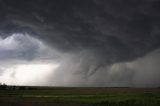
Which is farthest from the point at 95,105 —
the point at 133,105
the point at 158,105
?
the point at 158,105

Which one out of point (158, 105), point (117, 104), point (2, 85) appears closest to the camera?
point (158, 105)

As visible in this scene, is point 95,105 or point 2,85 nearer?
point 95,105

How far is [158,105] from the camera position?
48.6 metres

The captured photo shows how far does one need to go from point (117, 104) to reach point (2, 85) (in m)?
118

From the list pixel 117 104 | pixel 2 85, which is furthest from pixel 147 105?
pixel 2 85

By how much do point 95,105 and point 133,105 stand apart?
6816 mm

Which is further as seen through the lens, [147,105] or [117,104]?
[117,104]

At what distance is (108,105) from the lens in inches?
2030

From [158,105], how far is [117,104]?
7.98 m

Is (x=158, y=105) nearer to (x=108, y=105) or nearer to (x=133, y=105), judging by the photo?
(x=133, y=105)

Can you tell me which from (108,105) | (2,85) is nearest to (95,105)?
(108,105)

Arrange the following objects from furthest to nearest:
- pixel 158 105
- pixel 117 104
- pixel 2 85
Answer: pixel 2 85
pixel 117 104
pixel 158 105

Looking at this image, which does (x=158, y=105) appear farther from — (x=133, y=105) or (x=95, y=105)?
(x=95, y=105)

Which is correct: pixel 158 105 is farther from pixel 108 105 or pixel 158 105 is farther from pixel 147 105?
pixel 108 105
